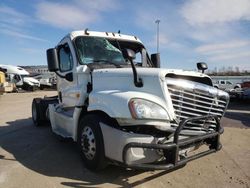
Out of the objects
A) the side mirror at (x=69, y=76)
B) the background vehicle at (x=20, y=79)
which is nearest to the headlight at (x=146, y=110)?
the side mirror at (x=69, y=76)

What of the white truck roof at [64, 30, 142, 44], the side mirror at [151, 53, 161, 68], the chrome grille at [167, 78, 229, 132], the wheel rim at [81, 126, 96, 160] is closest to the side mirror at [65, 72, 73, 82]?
the white truck roof at [64, 30, 142, 44]

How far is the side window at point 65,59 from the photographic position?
5836 mm

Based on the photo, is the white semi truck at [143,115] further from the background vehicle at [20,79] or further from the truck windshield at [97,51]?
the background vehicle at [20,79]

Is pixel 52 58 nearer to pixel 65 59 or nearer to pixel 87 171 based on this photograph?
pixel 65 59

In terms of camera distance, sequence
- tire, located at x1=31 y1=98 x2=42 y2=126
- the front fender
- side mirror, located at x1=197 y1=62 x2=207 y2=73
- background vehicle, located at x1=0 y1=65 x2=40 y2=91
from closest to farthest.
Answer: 1. the front fender
2. side mirror, located at x1=197 y1=62 x2=207 y2=73
3. tire, located at x1=31 y1=98 x2=42 y2=126
4. background vehicle, located at x1=0 y1=65 x2=40 y2=91

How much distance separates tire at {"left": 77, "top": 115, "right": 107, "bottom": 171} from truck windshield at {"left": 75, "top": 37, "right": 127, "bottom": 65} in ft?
4.19

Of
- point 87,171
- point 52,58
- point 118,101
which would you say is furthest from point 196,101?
point 52,58

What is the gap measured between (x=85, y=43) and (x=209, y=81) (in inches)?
97.5

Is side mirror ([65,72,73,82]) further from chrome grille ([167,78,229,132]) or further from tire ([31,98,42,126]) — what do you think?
tire ([31,98,42,126])

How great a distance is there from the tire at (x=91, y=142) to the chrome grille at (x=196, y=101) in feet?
3.69

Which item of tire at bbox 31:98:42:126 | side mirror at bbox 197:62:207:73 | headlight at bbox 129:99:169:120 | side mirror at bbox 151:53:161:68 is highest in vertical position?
side mirror at bbox 151:53:161:68

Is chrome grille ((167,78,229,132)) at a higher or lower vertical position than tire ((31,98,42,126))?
higher

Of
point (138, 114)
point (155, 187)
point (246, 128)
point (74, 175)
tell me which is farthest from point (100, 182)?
point (246, 128)

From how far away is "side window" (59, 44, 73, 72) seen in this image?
5836mm
